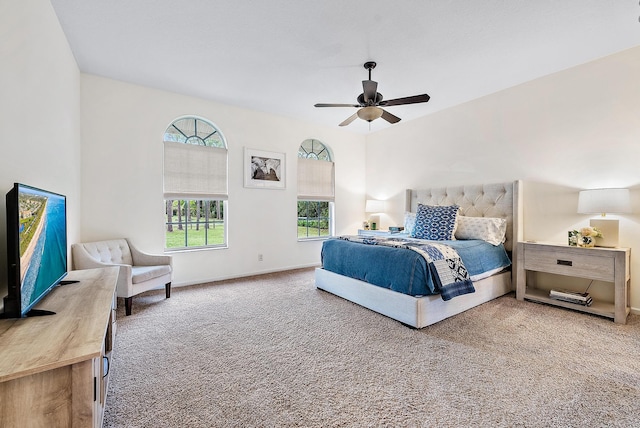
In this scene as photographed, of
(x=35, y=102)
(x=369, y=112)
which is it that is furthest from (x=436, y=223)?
(x=35, y=102)

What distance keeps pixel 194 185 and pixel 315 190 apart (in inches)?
85.1

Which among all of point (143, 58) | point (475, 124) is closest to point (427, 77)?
point (475, 124)

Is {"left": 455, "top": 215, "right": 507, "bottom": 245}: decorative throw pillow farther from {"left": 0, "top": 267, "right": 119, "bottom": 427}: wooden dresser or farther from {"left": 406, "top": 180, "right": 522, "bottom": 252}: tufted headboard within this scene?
{"left": 0, "top": 267, "right": 119, "bottom": 427}: wooden dresser

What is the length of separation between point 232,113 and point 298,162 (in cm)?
138

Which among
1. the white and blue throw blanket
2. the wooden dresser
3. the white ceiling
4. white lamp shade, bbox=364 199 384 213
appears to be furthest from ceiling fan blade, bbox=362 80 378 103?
the wooden dresser

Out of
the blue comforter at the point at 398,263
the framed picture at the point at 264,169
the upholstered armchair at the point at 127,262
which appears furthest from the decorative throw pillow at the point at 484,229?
the upholstered armchair at the point at 127,262

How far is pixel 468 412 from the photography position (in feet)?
5.13

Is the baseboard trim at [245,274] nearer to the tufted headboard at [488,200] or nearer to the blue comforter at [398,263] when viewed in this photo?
the blue comforter at [398,263]

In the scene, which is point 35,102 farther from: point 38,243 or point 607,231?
point 607,231

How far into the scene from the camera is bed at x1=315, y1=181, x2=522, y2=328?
2.67 meters

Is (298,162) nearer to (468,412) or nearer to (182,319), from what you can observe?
(182,319)

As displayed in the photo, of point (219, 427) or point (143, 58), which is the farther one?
point (143, 58)

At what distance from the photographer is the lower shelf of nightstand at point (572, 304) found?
9.34 feet

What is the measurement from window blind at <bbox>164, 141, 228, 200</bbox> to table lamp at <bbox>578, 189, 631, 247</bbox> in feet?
14.6
